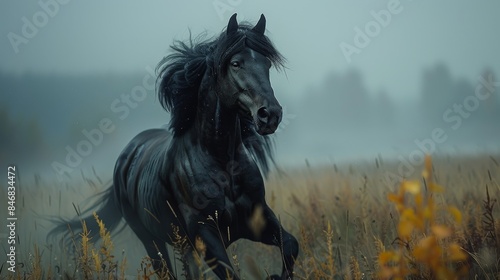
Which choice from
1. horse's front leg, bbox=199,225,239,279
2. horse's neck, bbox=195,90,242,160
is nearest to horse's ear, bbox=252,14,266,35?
horse's neck, bbox=195,90,242,160

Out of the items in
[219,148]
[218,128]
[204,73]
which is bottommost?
[219,148]

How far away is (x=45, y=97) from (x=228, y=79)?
2383mm

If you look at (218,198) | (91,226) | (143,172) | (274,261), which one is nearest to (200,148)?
(218,198)

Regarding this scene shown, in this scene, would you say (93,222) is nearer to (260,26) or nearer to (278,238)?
(278,238)

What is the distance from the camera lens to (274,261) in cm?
522

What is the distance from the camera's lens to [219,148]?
4074mm

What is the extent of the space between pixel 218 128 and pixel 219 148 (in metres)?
0.12

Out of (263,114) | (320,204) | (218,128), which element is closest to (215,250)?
(218,128)

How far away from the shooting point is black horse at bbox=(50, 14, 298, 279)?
379cm

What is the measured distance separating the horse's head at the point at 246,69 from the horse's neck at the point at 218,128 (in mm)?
119

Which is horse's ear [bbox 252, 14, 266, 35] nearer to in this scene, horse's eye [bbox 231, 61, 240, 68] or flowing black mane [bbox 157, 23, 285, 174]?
flowing black mane [bbox 157, 23, 285, 174]

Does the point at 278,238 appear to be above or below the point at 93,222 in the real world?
below

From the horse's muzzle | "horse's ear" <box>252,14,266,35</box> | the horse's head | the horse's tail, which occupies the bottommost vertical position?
the horse's tail

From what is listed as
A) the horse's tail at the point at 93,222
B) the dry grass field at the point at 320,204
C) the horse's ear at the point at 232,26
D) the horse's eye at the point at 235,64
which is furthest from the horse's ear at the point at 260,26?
the horse's tail at the point at 93,222
